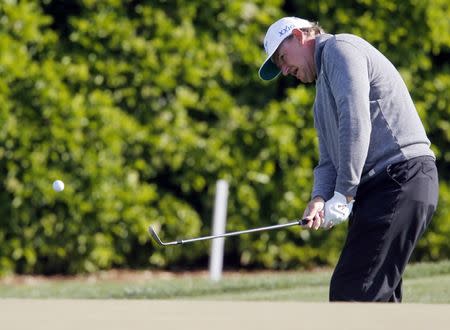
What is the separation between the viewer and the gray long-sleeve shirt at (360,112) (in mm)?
4238

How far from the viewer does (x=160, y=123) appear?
897 centimetres

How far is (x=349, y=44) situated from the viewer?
4340 mm

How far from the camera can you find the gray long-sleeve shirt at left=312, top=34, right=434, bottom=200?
4.24 m

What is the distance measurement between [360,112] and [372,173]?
34 cm

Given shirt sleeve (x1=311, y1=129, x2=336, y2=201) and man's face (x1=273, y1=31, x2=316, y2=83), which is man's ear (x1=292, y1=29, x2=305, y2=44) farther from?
shirt sleeve (x1=311, y1=129, x2=336, y2=201)

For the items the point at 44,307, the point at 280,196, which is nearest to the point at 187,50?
the point at 280,196

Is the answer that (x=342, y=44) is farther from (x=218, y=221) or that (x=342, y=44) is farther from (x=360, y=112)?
(x=218, y=221)

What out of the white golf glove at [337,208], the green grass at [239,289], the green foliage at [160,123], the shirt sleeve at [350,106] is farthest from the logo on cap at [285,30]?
the green foliage at [160,123]

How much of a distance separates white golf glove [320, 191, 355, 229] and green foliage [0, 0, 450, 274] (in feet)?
15.0

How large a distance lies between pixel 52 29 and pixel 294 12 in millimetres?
2114

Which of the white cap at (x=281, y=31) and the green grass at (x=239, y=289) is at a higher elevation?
the white cap at (x=281, y=31)

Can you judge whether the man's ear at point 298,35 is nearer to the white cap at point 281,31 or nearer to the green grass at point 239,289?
the white cap at point 281,31

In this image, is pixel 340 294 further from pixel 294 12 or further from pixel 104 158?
pixel 294 12

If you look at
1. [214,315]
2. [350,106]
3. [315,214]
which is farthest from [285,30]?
[214,315]
